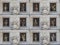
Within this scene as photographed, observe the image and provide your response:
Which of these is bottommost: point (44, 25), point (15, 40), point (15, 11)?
point (15, 40)

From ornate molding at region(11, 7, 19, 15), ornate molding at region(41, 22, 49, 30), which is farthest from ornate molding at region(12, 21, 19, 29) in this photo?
ornate molding at region(41, 22, 49, 30)

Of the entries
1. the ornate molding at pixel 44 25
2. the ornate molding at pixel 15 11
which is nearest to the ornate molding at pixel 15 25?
the ornate molding at pixel 15 11

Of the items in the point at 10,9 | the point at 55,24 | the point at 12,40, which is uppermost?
the point at 10,9

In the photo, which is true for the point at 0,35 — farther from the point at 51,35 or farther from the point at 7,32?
the point at 51,35

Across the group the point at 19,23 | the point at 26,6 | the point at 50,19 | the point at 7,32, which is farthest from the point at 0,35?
the point at 50,19

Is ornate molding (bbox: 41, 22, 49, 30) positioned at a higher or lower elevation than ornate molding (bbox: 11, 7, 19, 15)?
lower

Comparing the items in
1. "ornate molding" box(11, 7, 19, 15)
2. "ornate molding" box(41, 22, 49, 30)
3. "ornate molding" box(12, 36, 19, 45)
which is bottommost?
"ornate molding" box(12, 36, 19, 45)

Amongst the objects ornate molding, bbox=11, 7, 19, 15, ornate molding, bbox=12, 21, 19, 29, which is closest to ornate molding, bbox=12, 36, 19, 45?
ornate molding, bbox=12, 21, 19, 29

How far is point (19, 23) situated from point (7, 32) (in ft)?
0.86

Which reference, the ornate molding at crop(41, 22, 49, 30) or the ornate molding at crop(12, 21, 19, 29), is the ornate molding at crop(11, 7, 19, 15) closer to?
the ornate molding at crop(12, 21, 19, 29)

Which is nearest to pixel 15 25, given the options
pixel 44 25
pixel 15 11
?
pixel 15 11

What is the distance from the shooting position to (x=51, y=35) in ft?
12.8

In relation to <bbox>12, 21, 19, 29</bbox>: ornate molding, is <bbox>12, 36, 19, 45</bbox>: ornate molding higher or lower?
lower

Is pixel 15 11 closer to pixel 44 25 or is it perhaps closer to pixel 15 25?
pixel 15 25
